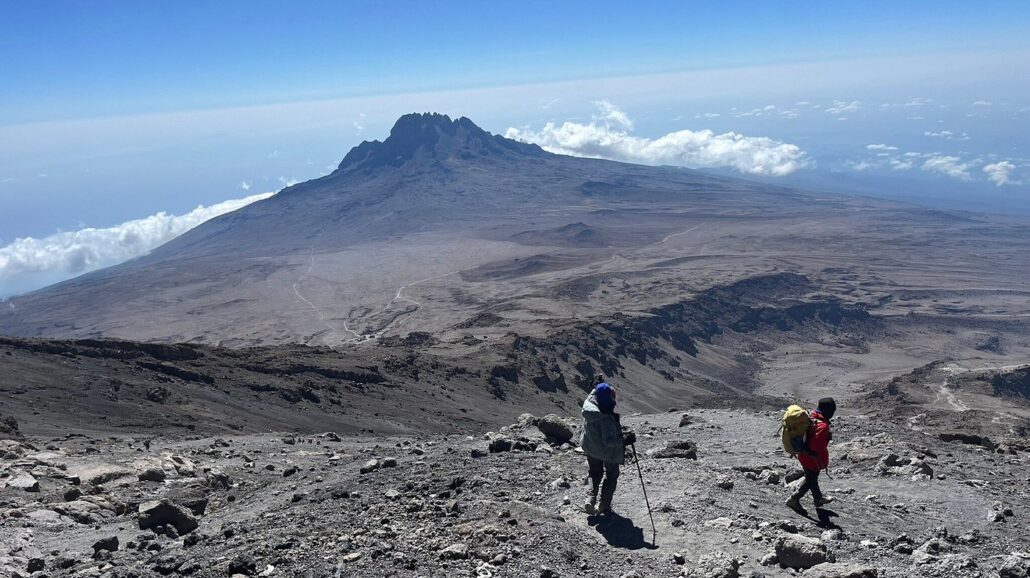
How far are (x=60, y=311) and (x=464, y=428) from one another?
91.7m

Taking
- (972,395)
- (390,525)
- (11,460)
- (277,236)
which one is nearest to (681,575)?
(390,525)

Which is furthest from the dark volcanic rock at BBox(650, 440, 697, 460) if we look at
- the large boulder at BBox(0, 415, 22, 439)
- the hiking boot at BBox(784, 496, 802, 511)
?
the large boulder at BBox(0, 415, 22, 439)

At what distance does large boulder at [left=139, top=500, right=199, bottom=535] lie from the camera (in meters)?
8.65

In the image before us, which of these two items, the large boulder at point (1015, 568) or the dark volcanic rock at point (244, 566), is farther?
the dark volcanic rock at point (244, 566)

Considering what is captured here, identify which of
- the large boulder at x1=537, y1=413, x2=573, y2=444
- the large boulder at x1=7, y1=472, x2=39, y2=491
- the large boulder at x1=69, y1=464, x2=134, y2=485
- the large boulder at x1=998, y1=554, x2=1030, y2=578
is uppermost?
the large boulder at x1=7, y1=472, x2=39, y2=491

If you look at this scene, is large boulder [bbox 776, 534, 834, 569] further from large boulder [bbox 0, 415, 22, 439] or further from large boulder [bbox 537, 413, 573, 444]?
large boulder [bbox 0, 415, 22, 439]

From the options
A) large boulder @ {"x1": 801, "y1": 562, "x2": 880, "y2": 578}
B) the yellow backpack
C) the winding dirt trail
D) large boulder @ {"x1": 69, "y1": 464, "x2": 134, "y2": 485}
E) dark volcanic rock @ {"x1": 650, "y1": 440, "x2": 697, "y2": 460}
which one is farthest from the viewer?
the winding dirt trail

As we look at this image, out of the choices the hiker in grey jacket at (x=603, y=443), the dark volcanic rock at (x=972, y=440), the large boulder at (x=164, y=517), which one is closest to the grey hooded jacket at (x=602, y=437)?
the hiker in grey jacket at (x=603, y=443)

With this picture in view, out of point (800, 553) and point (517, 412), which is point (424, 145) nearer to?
point (517, 412)

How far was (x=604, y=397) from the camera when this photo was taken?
26.1 feet

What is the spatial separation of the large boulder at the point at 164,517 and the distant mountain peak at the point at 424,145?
160696mm

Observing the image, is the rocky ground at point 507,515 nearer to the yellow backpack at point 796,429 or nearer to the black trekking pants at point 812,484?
the black trekking pants at point 812,484

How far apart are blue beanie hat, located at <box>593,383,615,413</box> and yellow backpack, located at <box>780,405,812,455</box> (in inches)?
74.1

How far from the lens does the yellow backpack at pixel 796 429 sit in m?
8.20
